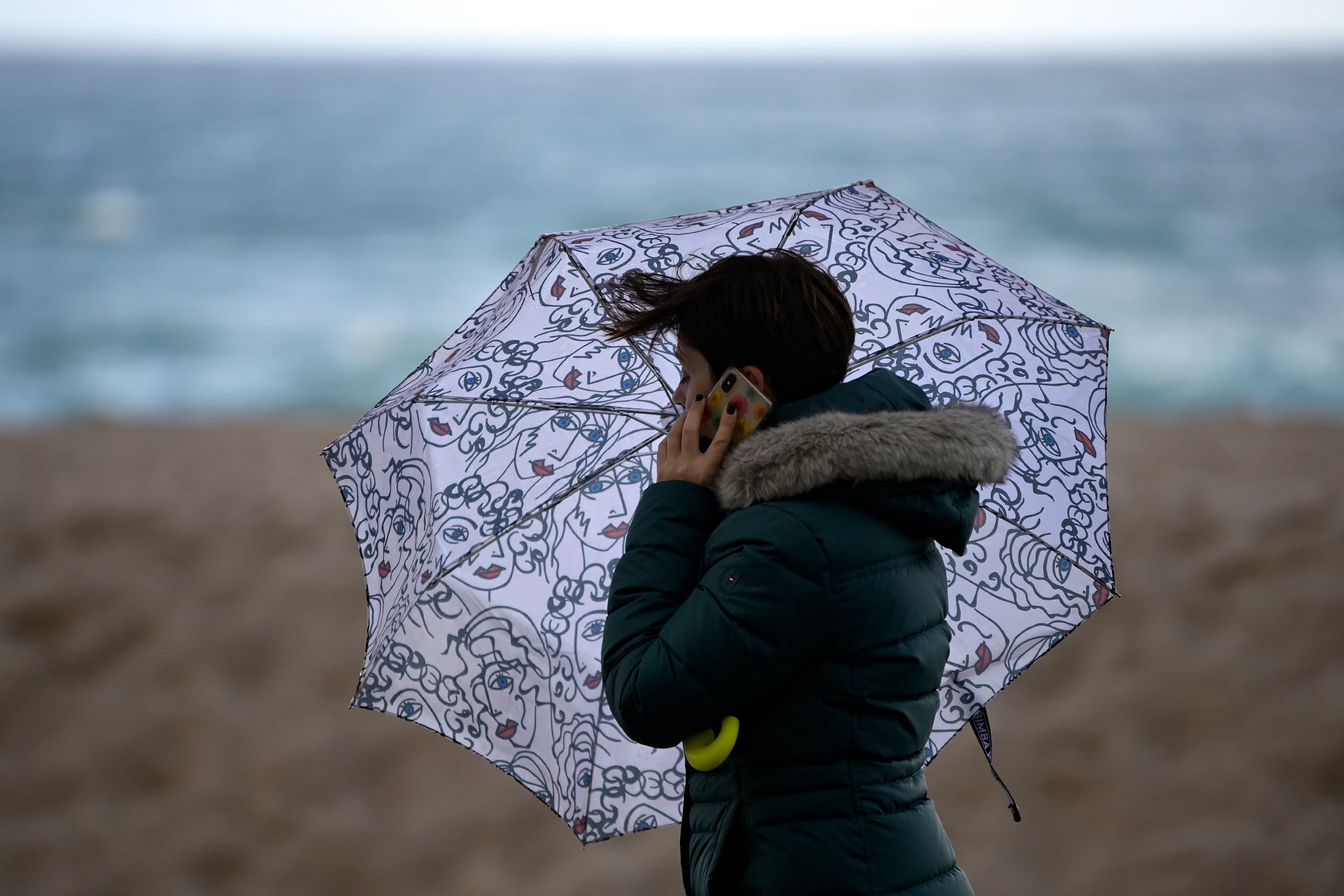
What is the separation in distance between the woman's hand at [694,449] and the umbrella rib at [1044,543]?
2.27 ft

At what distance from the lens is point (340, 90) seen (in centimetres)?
4650

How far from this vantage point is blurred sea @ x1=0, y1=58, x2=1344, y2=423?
16188 mm

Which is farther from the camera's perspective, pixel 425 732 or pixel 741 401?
pixel 425 732

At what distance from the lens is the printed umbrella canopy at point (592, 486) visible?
178 centimetres

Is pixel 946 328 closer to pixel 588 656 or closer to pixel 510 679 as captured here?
pixel 588 656

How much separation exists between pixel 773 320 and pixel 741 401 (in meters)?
0.10

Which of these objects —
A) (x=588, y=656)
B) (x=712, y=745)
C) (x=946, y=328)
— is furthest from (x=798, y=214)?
(x=712, y=745)

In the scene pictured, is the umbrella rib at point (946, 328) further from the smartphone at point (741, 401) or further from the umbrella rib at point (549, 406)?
the smartphone at point (741, 401)

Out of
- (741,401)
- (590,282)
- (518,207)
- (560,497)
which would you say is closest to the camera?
(741,401)

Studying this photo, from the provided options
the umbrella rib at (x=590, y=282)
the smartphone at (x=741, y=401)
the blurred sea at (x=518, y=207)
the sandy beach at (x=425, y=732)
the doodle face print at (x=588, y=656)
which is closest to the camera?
the smartphone at (x=741, y=401)

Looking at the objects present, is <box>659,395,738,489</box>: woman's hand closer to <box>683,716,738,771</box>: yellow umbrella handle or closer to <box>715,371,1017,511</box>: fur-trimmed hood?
<box>715,371,1017,511</box>: fur-trimmed hood

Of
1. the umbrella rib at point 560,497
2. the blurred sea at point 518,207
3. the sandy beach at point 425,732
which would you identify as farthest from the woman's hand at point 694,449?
the blurred sea at point 518,207

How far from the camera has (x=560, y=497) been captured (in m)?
1.82

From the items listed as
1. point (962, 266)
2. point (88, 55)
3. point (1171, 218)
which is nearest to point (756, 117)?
point (1171, 218)
